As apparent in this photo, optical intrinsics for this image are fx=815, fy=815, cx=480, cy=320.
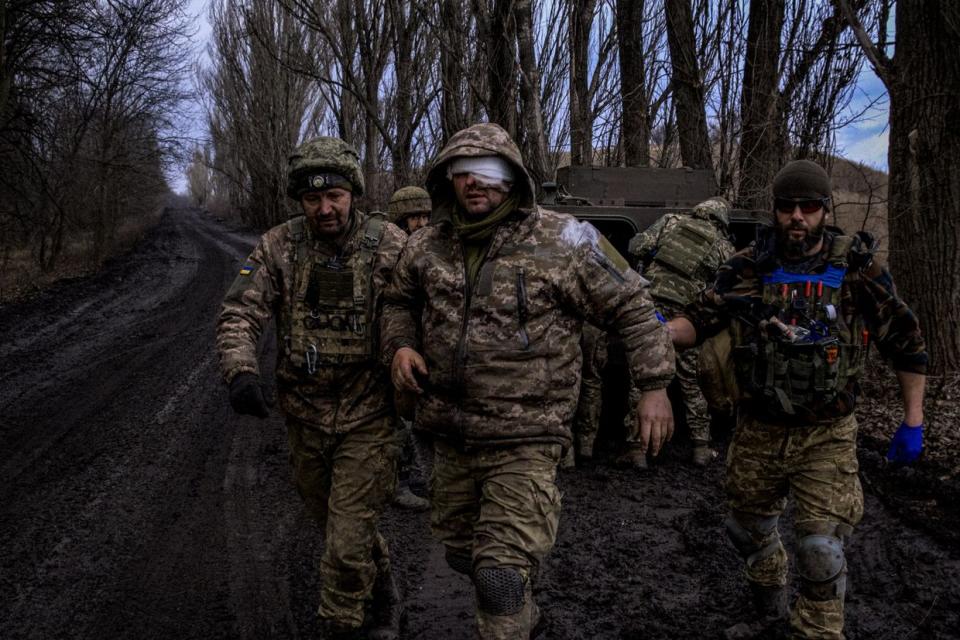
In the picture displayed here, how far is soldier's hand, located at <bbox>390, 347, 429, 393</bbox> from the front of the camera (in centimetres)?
283

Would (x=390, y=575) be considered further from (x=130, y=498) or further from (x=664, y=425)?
(x=130, y=498)

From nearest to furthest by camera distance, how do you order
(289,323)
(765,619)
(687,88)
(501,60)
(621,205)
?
1. (289,323)
2. (765,619)
3. (621,205)
4. (501,60)
5. (687,88)

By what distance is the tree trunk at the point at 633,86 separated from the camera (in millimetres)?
10891

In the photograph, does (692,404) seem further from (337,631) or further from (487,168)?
(487,168)

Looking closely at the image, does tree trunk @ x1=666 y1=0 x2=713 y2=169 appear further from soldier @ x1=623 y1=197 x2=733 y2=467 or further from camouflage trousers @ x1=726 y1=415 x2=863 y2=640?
camouflage trousers @ x1=726 y1=415 x2=863 y2=640

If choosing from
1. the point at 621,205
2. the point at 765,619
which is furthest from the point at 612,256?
the point at 621,205

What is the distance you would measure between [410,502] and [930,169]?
4.70 m

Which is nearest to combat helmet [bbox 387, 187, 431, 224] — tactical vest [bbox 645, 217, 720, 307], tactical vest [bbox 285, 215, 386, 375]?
tactical vest [bbox 645, 217, 720, 307]

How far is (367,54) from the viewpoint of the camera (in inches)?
569

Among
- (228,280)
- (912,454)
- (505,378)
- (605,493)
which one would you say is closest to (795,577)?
(912,454)

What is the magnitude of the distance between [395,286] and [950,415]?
4.60 metres

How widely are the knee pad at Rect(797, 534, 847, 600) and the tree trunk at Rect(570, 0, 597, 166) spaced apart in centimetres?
804

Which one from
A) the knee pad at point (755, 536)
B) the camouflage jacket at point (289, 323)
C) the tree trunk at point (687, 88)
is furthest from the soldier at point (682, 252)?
the tree trunk at point (687, 88)

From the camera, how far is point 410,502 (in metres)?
4.99
